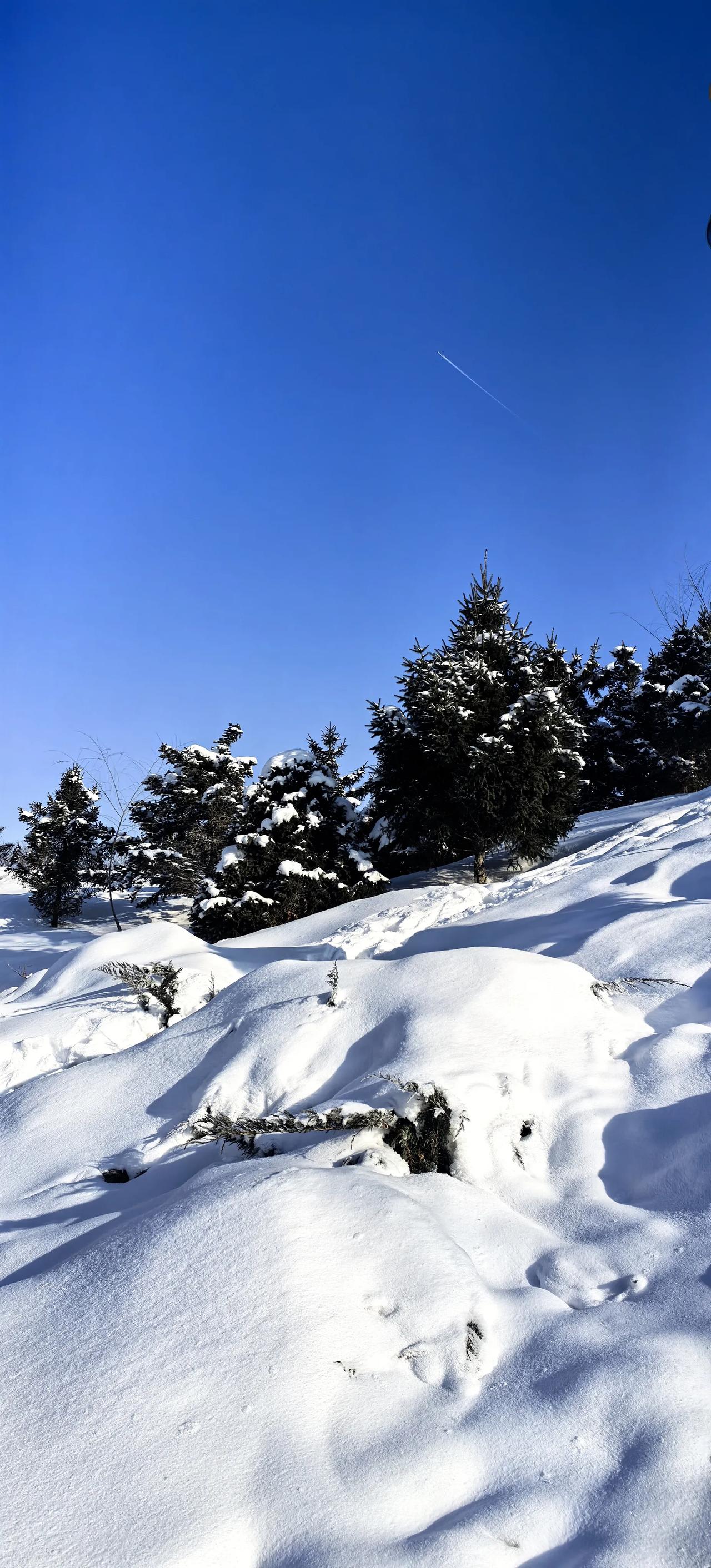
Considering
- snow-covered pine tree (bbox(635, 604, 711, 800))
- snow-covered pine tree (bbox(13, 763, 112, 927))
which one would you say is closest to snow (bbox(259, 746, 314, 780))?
snow-covered pine tree (bbox(13, 763, 112, 927))

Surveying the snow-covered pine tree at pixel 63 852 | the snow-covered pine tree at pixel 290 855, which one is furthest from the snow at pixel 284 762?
the snow-covered pine tree at pixel 63 852

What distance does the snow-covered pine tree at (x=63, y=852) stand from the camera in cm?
2138

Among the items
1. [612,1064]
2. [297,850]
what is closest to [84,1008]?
[612,1064]

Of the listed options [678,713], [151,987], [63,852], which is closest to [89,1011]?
[151,987]

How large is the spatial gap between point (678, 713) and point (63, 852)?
18006 millimetres

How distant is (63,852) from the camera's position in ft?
72.4

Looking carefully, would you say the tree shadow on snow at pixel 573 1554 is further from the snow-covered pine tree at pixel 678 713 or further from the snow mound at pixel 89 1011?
the snow-covered pine tree at pixel 678 713

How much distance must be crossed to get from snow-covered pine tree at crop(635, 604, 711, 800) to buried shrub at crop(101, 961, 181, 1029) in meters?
20.7

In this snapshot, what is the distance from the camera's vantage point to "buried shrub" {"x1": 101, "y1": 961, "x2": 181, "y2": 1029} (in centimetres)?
593

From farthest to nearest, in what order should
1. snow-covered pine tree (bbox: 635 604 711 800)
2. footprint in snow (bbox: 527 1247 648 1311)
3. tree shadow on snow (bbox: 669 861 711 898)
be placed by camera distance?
snow-covered pine tree (bbox: 635 604 711 800) < tree shadow on snow (bbox: 669 861 711 898) < footprint in snow (bbox: 527 1247 648 1311)

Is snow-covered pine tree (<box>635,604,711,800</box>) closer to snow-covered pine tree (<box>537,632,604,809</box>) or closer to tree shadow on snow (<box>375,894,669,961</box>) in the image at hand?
snow-covered pine tree (<box>537,632,604,809</box>)

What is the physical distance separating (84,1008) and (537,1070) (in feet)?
13.2

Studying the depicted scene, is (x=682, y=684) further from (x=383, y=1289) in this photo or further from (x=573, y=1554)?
(x=573, y=1554)

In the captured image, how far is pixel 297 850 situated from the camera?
1564 cm
